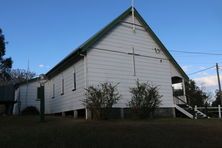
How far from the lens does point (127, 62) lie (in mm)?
21922

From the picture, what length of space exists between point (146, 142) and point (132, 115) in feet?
31.6

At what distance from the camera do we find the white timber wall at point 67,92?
68.0 feet

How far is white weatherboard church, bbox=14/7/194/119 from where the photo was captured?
20.3 meters

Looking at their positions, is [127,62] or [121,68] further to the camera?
[127,62]

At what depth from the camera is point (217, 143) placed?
10.4m

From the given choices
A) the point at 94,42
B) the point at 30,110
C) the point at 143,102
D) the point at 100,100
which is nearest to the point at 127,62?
the point at 94,42

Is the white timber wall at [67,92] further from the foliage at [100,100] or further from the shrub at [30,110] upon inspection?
the shrub at [30,110]

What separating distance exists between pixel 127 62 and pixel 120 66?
0.72 metres

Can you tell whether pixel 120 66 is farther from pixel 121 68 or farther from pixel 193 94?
pixel 193 94

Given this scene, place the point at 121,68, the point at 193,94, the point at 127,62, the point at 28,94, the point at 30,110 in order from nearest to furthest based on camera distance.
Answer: the point at 121,68 < the point at 127,62 < the point at 30,110 < the point at 28,94 < the point at 193,94

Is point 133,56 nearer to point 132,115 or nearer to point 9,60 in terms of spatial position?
point 132,115

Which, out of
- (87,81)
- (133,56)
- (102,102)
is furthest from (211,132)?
(133,56)

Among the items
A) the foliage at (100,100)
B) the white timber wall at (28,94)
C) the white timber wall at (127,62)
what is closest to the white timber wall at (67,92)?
the white timber wall at (127,62)

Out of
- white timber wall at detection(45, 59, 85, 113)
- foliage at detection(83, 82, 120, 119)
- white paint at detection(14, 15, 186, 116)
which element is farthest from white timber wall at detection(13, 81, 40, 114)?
foliage at detection(83, 82, 120, 119)
